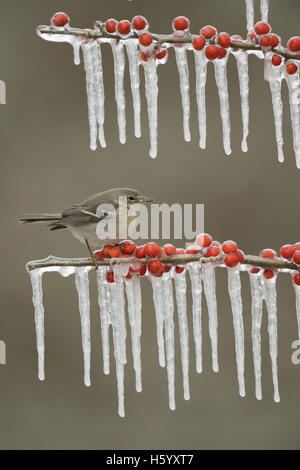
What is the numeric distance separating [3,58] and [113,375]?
1.42 meters

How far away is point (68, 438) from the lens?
2711mm

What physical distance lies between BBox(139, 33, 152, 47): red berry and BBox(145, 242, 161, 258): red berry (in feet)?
1.26

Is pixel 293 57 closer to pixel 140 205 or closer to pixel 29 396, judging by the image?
pixel 140 205

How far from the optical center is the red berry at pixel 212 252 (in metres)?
1.25

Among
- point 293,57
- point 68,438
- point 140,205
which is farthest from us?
point 68,438

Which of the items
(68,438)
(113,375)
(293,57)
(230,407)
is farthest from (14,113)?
(293,57)

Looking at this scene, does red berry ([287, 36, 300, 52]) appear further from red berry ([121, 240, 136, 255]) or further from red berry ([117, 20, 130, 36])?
red berry ([121, 240, 136, 255])

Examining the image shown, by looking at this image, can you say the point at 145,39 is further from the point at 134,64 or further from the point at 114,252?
the point at 114,252

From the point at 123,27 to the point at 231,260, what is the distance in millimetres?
491

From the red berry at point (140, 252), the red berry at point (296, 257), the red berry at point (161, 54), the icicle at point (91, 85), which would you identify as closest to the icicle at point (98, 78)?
the icicle at point (91, 85)

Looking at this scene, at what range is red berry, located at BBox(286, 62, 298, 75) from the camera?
132cm

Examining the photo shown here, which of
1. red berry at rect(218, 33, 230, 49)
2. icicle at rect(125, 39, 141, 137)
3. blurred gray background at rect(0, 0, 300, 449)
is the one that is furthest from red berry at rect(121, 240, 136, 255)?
blurred gray background at rect(0, 0, 300, 449)

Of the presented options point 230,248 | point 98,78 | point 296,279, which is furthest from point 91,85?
point 296,279

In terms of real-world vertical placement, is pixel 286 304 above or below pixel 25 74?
below
